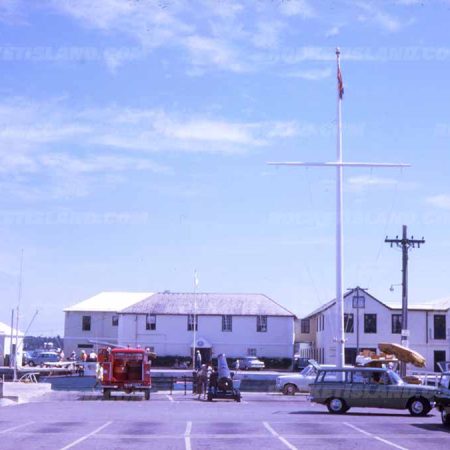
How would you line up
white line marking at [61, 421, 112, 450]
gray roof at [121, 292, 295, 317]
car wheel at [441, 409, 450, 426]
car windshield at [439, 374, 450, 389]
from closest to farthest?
white line marking at [61, 421, 112, 450] < car windshield at [439, 374, 450, 389] < car wheel at [441, 409, 450, 426] < gray roof at [121, 292, 295, 317]

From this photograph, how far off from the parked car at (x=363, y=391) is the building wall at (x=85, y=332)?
64994mm

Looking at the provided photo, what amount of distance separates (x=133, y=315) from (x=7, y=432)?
64.2 m

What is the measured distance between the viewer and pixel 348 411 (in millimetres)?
31266

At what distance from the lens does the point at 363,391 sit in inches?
1179

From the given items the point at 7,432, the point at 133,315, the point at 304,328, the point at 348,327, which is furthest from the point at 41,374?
the point at 7,432

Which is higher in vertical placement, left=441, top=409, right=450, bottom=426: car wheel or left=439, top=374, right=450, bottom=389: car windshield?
left=439, top=374, right=450, bottom=389: car windshield

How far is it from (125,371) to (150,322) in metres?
44.7

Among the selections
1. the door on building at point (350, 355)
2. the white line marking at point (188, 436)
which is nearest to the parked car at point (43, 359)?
the door on building at point (350, 355)

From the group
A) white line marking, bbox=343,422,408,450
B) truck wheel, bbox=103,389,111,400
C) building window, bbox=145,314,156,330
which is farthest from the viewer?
building window, bbox=145,314,156,330

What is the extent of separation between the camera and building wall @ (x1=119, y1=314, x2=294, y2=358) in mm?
83750

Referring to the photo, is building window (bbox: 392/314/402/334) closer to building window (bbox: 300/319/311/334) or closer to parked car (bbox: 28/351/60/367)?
building window (bbox: 300/319/311/334)

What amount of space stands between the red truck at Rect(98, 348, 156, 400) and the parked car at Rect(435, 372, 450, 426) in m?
17.4

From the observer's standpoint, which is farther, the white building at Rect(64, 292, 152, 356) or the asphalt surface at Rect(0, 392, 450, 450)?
the white building at Rect(64, 292, 152, 356)

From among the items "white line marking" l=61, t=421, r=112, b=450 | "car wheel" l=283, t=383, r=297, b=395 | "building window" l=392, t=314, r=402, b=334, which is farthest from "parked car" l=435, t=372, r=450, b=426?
"building window" l=392, t=314, r=402, b=334
